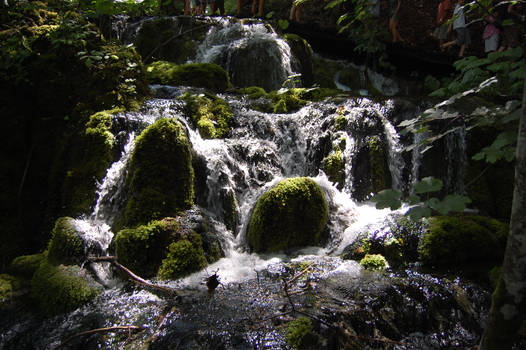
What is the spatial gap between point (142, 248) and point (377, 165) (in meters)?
4.45

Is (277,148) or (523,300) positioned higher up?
(277,148)

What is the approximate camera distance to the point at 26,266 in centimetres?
428

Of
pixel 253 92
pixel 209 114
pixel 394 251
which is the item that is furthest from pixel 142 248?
pixel 253 92

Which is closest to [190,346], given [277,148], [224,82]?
[277,148]

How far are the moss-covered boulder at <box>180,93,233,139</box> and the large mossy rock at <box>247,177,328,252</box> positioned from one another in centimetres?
213

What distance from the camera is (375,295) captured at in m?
3.47

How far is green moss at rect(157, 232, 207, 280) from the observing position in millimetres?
4105

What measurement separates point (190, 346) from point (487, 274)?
3332 mm

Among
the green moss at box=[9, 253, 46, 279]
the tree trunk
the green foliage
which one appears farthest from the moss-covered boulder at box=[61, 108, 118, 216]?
the tree trunk

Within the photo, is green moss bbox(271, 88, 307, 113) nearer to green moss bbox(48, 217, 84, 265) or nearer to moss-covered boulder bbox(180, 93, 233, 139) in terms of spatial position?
moss-covered boulder bbox(180, 93, 233, 139)

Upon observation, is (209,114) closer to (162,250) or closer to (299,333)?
(162,250)

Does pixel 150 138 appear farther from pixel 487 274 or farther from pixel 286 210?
pixel 487 274

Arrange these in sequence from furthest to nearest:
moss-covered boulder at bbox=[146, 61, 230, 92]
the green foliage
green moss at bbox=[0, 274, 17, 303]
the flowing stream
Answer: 1. moss-covered boulder at bbox=[146, 61, 230, 92]
2. green moss at bbox=[0, 274, 17, 303]
3. the flowing stream
4. the green foliage

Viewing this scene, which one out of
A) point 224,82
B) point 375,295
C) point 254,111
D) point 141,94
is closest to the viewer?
point 375,295
